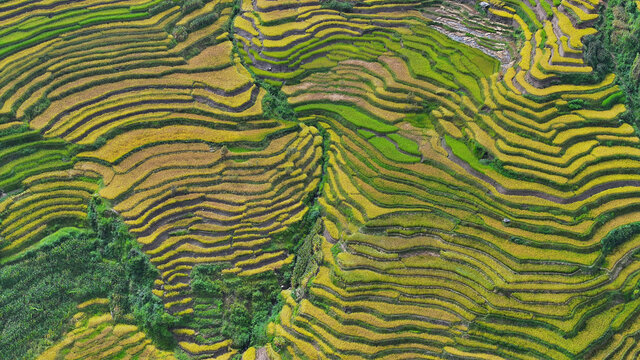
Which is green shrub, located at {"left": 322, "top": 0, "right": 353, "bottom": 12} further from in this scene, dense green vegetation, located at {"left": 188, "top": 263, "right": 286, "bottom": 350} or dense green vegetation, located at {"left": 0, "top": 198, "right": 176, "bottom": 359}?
dense green vegetation, located at {"left": 0, "top": 198, "right": 176, "bottom": 359}

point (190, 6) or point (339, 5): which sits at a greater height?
point (190, 6)

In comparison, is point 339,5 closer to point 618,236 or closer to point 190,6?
point 190,6

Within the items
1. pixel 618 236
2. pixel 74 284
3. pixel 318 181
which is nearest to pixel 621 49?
pixel 618 236

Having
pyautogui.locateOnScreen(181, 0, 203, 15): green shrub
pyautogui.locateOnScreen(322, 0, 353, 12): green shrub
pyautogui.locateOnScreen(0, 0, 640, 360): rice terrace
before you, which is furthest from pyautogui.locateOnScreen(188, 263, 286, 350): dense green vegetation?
pyautogui.locateOnScreen(322, 0, 353, 12): green shrub

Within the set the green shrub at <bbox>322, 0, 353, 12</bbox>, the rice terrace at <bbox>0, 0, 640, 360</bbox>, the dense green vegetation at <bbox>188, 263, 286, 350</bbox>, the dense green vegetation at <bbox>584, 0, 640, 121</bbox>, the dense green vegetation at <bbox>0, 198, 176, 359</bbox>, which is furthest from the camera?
the green shrub at <bbox>322, 0, 353, 12</bbox>

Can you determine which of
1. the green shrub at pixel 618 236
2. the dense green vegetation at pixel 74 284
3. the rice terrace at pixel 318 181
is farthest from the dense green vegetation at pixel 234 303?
the green shrub at pixel 618 236
